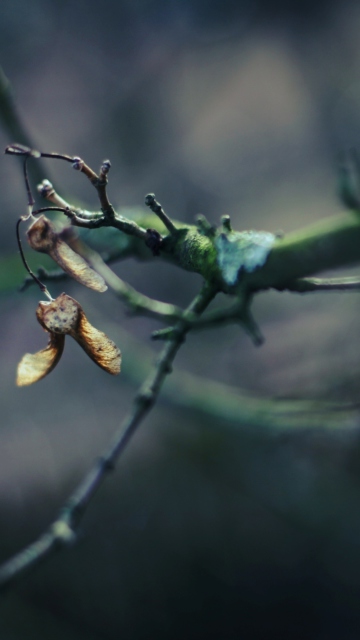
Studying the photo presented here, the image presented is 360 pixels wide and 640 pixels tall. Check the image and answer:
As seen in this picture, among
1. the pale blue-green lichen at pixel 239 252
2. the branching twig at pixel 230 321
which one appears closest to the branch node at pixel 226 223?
the pale blue-green lichen at pixel 239 252

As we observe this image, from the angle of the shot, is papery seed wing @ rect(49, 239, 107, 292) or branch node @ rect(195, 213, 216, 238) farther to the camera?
branch node @ rect(195, 213, 216, 238)

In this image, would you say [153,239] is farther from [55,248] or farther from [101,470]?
[101,470]

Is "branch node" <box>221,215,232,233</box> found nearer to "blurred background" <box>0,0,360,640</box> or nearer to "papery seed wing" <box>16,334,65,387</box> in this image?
"papery seed wing" <box>16,334,65,387</box>

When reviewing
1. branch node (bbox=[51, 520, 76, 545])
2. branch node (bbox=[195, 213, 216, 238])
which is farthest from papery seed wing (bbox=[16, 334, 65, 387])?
branch node (bbox=[51, 520, 76, 545])

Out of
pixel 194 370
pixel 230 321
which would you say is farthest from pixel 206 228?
pixel 194 370

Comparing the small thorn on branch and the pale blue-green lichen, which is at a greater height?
the pale blue-green lichen

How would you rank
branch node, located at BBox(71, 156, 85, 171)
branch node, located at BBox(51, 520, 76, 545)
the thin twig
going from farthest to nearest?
branch node, located at BBox(51, 520, 76, 545) < the thin twig < branch node, located at BBox(71, 156, 85, 171)

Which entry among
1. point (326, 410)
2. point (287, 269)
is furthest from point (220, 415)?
point (287, 269)
